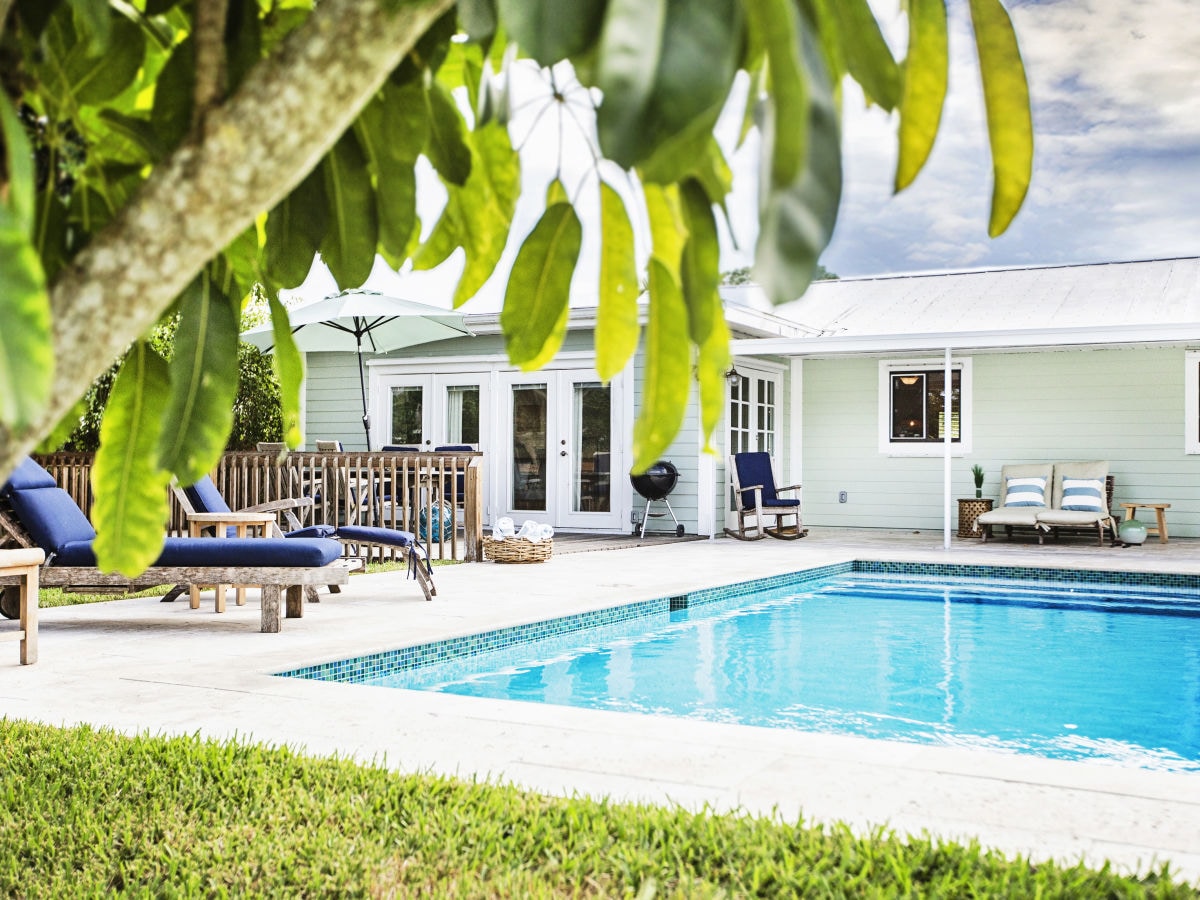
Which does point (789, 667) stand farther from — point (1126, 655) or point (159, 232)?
point (159, 232)

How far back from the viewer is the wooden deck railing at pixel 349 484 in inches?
404

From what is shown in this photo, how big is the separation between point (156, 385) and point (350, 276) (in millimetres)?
180

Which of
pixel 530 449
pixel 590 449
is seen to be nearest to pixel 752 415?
pixel 590 449

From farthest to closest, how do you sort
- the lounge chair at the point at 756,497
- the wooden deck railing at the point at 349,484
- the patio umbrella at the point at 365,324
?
the lounge chair at the point at 756,497
the patio umbrella at the point at 365,324
the wooden deck railing at the point at 349,484

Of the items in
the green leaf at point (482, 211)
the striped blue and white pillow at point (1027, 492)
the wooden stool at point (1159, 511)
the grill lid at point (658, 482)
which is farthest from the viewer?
the striped blue and white pillow at point (1027, 492)

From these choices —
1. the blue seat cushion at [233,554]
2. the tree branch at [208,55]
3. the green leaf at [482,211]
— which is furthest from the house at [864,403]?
the tree branch at [208,55]

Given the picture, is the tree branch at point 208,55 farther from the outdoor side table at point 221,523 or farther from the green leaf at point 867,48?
the outdoor side table at point 221,523

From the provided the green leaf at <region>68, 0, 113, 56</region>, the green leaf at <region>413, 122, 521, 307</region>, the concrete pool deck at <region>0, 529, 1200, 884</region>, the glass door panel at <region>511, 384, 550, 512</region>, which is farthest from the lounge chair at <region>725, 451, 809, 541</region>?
the green leaf at <region>68, 0, 113, 56</region>

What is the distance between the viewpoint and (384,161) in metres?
0.93

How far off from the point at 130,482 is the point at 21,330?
375 mm

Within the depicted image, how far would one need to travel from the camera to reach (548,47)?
603 millimetres

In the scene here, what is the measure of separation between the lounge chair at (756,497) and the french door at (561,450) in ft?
4.44

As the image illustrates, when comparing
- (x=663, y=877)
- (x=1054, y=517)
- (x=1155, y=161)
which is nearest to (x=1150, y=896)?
(x=663, y=877)

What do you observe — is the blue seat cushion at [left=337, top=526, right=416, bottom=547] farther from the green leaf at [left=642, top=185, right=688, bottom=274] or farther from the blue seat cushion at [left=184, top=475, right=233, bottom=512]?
the green leaf at [left=642, top=185, right=688, bottom=274]
